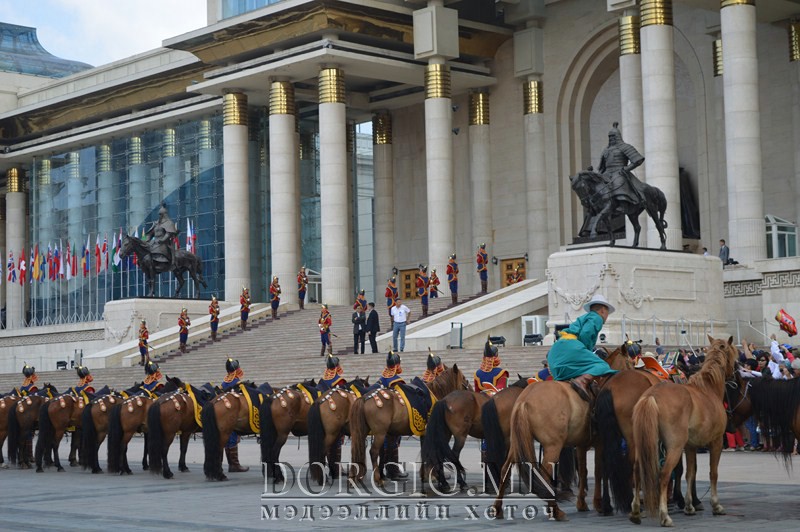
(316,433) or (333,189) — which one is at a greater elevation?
(333,189)

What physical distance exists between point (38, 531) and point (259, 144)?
40.4 meters

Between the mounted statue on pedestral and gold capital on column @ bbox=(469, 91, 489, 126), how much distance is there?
15887mm

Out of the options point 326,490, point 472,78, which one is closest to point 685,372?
point 326,490

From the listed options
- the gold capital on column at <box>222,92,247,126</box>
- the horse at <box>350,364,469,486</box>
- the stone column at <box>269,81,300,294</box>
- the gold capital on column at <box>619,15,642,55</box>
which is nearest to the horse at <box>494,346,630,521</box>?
the horse at <box>350,364,469,486</box>

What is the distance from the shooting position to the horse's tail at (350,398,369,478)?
16.0 m

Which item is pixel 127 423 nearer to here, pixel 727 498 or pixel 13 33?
pixel 727 498

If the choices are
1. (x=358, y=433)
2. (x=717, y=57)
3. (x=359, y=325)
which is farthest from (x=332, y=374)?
(x=717, y=57)

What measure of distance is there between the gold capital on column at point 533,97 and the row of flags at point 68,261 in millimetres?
15887

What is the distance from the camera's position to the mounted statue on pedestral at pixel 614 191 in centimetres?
3181

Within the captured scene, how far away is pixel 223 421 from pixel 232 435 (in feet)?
5.87

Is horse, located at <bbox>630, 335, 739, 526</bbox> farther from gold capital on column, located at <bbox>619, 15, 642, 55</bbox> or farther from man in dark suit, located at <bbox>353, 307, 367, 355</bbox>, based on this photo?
gold capital on column, located at <bbox>619, 15, 642, 55</bbox>

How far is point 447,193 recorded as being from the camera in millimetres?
44156

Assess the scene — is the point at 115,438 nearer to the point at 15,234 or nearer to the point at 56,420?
the point at 56,420

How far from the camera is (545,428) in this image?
40.9ft
